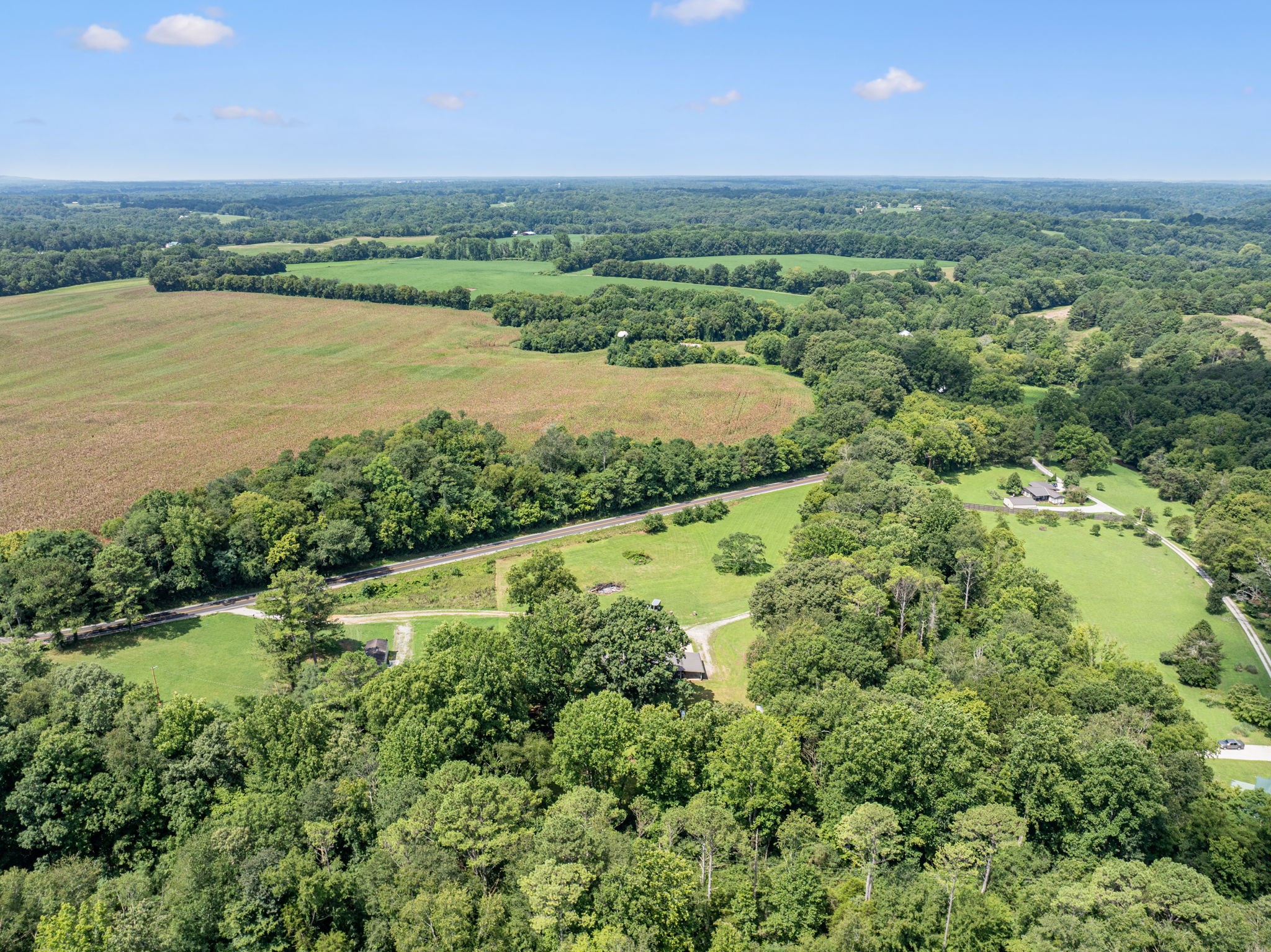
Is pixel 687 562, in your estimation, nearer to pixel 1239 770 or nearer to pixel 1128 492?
pixel 1239 770

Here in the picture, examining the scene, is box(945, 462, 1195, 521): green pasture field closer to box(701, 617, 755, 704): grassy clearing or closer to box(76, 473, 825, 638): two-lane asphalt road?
box(76, 473, 825, 638): two-lane asphalt road

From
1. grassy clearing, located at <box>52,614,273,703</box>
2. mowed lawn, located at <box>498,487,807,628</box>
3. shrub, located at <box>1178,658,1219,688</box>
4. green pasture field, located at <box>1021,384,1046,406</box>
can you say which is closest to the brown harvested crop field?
mowed lawn, located at <box>498,487,807,628</box>

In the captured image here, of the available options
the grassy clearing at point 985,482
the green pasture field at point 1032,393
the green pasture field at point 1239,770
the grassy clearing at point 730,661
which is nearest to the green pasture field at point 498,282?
the green pasture field at point 1032,393

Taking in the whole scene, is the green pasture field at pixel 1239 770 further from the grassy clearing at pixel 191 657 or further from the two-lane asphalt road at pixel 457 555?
the grassy clearing at pixel 191 657

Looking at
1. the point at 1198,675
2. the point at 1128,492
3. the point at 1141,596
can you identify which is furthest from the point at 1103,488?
the point at 1198,675

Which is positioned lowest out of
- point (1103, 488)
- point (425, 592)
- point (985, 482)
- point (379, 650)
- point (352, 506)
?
point (425, 592)

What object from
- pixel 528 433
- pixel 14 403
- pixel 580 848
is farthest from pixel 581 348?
pixel 580 848
